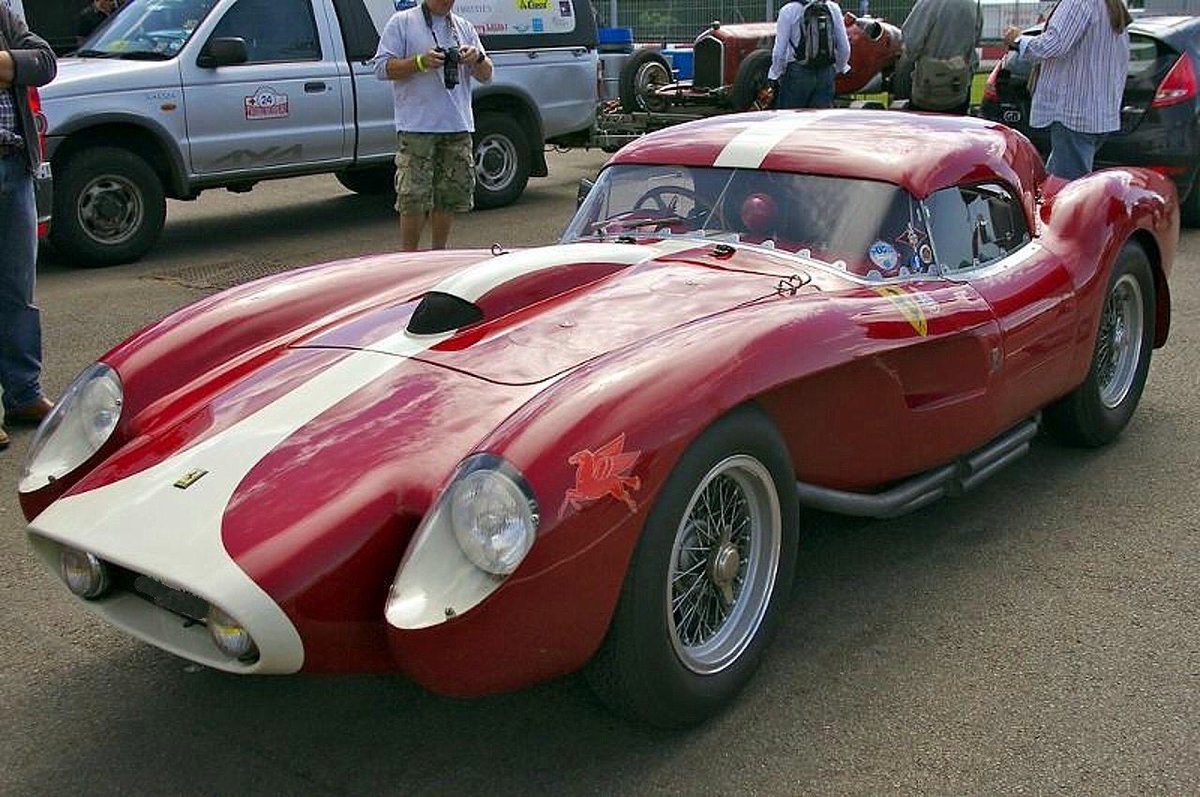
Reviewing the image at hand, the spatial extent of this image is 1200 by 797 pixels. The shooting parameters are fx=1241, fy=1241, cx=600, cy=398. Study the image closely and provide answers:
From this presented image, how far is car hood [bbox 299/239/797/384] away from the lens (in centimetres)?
306

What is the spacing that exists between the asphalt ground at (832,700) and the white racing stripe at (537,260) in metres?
1.01

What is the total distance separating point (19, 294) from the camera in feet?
16.2

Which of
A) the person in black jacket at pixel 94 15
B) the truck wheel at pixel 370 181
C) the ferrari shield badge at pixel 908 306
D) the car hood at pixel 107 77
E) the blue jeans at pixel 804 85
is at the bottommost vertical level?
the truck wheel at pixel 370 181

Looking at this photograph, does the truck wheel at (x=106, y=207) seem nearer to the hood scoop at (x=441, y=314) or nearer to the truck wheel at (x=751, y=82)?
the hood scoop at (x=441, y=314)

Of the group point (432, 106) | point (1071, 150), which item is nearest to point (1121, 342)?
point (1071, 150)

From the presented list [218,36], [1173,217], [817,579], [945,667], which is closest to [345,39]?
[218,36]

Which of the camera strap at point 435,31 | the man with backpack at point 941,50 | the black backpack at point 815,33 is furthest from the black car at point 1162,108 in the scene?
the camera strap at point 435,31

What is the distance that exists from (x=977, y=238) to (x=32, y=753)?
311 centimetres

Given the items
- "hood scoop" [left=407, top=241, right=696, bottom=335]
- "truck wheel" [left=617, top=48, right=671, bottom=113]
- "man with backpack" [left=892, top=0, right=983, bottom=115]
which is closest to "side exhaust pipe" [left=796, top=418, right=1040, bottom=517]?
"hood scoop" [left=407, top=241, right=696, bottom=335]

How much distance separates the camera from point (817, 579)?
3584 millimetres

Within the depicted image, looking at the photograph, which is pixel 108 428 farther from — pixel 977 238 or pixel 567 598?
pixel 977 238

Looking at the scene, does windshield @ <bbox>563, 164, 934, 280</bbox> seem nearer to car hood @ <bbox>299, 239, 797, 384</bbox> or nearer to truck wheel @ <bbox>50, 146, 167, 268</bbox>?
car hood @ <bbox>299, 239, 797, 384</bbox>

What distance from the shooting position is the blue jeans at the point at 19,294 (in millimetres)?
4809

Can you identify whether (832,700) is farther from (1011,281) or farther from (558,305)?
(1011,281)
